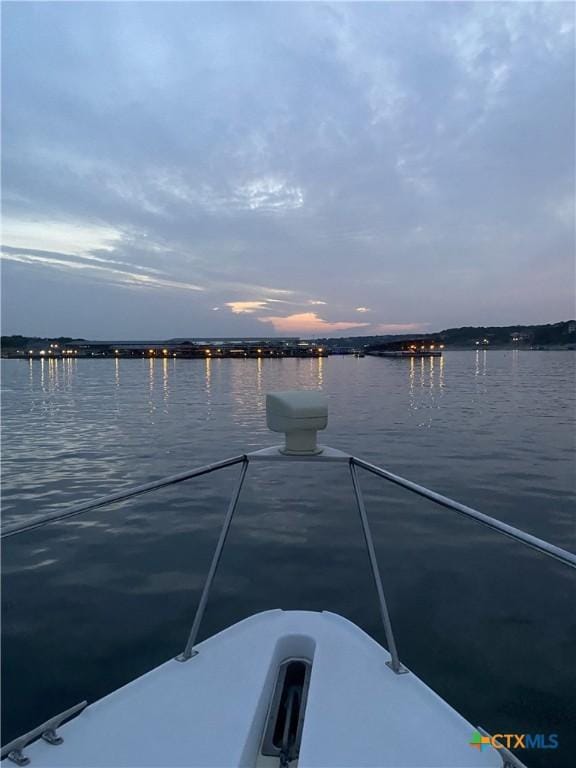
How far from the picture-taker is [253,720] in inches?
81.1

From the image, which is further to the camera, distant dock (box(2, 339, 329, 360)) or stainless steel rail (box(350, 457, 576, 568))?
distant dock (box(2, 339, 329, 360))

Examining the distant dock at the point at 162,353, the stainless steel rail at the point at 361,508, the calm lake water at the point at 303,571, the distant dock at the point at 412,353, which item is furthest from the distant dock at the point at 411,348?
the stainless steel rail at the point at 361,508

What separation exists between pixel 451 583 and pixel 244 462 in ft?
15.3

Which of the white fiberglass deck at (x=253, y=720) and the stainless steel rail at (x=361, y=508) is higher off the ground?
the stainless steel rail at (x=361, y=508)

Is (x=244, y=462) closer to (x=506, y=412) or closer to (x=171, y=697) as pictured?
(x=171, y=697)

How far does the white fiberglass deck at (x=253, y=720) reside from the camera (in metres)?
1.86

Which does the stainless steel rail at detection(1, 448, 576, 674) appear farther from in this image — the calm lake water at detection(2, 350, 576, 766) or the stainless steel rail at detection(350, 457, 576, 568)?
the calm lake water at detection(2, 350, 576, 766)

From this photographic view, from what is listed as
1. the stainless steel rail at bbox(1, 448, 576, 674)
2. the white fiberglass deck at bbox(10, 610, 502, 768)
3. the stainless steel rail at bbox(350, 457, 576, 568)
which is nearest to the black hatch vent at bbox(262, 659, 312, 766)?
the white fiberglass deck at bbox(10, 610, 502, 768)

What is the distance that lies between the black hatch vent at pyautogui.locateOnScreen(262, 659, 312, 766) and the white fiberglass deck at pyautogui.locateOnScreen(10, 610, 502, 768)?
0.17ft

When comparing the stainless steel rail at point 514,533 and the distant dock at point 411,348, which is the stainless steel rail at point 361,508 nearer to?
the stainless steel rail at point 514,533

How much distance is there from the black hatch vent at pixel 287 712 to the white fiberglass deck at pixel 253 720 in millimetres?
52

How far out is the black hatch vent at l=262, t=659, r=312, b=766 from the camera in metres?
2.04

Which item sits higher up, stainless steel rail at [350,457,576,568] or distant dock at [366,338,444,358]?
distant dock at [366,338,444,358]

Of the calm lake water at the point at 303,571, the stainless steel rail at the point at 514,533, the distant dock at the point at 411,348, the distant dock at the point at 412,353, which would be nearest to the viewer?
the stainless steel rail at the point at 514,533
